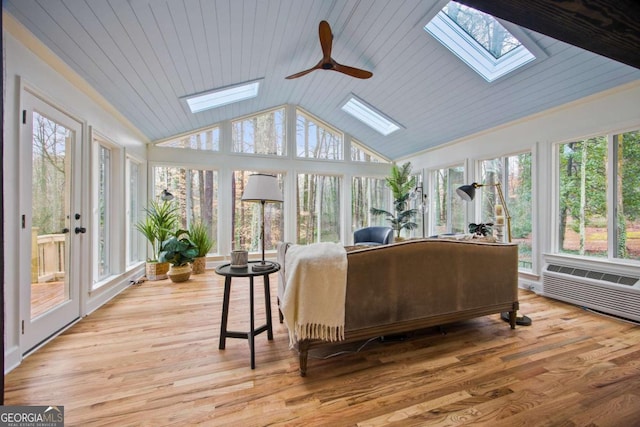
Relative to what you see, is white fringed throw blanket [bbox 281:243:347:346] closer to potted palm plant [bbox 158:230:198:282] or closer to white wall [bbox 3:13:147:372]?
white wall [bbox 3:13:147:372]

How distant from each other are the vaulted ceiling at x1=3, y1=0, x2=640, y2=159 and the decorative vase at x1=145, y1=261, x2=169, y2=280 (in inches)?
84.1

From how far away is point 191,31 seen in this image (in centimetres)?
269

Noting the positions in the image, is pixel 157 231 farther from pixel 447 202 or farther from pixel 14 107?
pixel 447 202

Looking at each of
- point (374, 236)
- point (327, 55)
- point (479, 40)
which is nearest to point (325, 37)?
point (327, 55)

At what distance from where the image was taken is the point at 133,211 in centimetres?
466

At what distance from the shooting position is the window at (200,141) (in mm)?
5238

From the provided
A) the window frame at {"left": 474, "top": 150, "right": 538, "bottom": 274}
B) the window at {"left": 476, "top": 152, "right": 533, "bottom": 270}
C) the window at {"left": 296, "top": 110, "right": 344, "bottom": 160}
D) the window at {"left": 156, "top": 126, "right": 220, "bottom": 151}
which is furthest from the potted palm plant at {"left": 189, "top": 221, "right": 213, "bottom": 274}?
the window frame at {"left": 474, "top": 150, "right": 538, "bottom": 274}

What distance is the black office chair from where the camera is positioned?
205 inches

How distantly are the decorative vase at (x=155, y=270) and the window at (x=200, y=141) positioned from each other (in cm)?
217

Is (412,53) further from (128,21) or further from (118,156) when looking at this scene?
(118,156)

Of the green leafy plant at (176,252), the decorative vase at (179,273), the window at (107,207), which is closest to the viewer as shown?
the window at (107,207)

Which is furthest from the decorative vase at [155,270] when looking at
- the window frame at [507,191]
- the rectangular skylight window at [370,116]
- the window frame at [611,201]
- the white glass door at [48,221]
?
the window frame at [611,201]

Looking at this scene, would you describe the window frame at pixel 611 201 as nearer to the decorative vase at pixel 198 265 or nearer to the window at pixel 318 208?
the window at pixel 318 208

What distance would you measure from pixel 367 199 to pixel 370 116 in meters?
2.00
